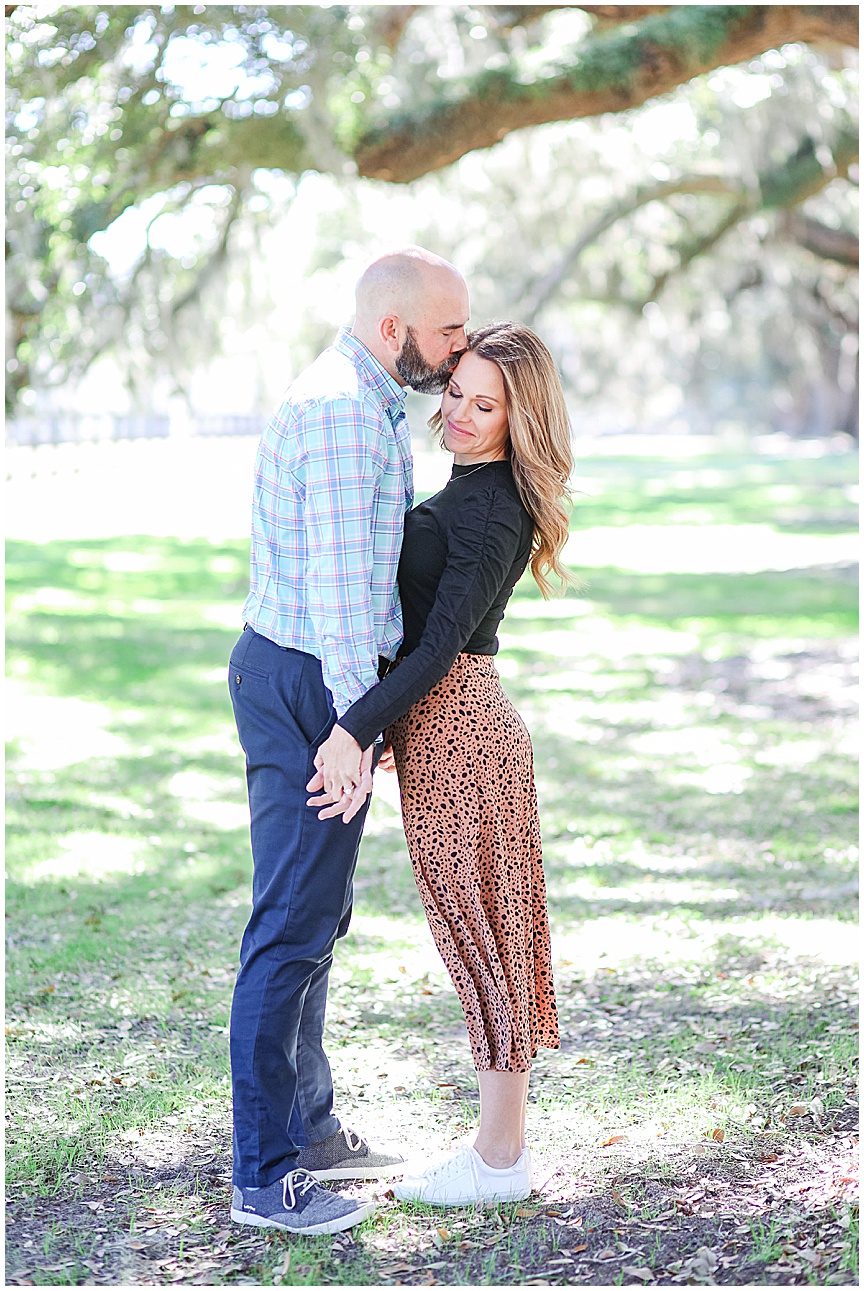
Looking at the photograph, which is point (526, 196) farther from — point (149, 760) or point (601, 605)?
point (149, 760)

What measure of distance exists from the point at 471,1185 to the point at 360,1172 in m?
0.29

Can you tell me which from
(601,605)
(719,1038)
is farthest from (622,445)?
(719,1038)

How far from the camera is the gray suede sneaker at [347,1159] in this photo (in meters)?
3.12

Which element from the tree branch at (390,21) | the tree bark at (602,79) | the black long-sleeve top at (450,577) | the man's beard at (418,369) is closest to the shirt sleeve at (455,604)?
the black long-sleeve top at (450,577)

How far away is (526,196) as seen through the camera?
665 inches

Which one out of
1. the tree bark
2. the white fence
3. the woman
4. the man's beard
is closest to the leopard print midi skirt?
the woman

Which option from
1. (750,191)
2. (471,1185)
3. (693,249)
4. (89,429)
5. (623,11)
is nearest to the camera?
(471,1185)

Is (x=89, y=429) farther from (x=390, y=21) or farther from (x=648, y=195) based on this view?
(x=390, y=21)

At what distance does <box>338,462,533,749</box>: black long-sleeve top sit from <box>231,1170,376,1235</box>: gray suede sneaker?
97cm

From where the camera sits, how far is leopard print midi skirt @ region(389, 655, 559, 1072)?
290cm

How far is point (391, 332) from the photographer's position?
9.12 ft

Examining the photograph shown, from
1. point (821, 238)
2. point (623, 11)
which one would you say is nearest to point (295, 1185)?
point (623, 11)

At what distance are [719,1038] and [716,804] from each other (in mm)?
2727

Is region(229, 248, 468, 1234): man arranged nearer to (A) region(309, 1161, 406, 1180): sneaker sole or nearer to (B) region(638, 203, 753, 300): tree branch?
(A) region(309, 1161, 406, 1180): sneaker sole
